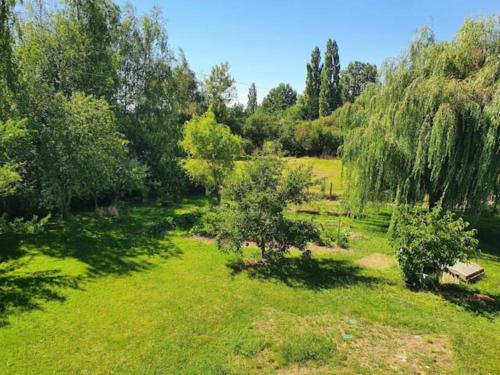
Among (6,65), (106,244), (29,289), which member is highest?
(6,65)

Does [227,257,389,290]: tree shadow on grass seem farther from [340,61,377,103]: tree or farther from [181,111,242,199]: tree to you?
[340,61,377,103]: tree

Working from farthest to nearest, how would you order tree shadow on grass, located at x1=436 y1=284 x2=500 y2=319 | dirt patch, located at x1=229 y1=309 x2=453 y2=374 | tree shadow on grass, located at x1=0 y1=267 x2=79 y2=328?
1. tree shadow on grass, located at x1=436 y1=284 x2=500 y2=319
2. tree shadow on grass, located at x1=0 y1=267 x2=79 y2=328
3. dirt patch, located at x1=229 y1=309 x2=453 y2=374

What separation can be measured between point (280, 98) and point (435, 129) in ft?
202

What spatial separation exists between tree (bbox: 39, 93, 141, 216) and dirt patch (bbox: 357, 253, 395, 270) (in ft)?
33.4

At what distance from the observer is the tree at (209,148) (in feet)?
51.2

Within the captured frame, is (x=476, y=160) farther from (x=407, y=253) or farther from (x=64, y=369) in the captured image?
(x=64, y=369)

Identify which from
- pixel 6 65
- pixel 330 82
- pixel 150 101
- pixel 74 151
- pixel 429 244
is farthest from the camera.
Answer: pixel 330 82

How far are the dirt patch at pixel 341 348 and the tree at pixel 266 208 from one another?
2727 millimetres

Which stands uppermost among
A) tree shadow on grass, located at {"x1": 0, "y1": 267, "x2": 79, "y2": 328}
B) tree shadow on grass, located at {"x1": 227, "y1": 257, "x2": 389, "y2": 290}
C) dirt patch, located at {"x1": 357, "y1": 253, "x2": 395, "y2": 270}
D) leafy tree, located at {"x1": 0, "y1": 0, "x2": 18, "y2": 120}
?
leafy tree, located at {"x1": 0, "y1": 0, "x2": 18, "y2": 120}

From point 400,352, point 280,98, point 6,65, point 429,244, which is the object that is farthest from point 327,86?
point 400,352

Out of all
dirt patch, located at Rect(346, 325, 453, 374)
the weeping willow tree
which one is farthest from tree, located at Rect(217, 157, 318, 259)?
the weeping willow tree

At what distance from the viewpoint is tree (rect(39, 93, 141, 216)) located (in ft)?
39.7

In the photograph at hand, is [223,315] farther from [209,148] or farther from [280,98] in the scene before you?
[280,98]

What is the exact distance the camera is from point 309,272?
952cm
